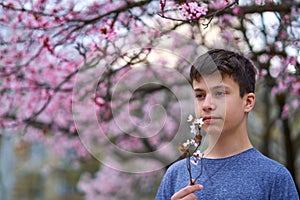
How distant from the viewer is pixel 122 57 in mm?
2518

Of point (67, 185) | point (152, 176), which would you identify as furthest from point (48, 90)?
point (67, 185)

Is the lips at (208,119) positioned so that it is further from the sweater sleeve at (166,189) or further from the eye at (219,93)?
the sweater sleeve at (166,189)

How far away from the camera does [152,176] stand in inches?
289

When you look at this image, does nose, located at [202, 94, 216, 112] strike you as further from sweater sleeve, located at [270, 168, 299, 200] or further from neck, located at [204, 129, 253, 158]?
sweater sleeve, located at [270, 168, 299, 200]

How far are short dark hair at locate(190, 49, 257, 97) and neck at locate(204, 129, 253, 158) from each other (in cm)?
12

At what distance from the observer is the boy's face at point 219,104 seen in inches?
60.4

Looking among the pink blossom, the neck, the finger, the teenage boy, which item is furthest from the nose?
the pink blossom

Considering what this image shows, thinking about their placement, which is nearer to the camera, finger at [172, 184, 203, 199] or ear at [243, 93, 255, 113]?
finger at [172, 184, 203, 199]

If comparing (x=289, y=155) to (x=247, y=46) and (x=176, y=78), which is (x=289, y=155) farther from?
(x=176, y=78)

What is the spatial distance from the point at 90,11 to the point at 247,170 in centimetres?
200

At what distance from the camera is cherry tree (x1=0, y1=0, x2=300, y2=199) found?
2.32m

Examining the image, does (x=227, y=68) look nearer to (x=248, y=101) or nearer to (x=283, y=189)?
(x=248, y=101)

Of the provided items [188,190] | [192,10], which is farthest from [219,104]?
[192,10]

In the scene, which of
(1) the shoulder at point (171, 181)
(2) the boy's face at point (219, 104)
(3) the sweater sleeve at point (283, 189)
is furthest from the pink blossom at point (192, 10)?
(3) the sweater sleeve at point (283, 189)
